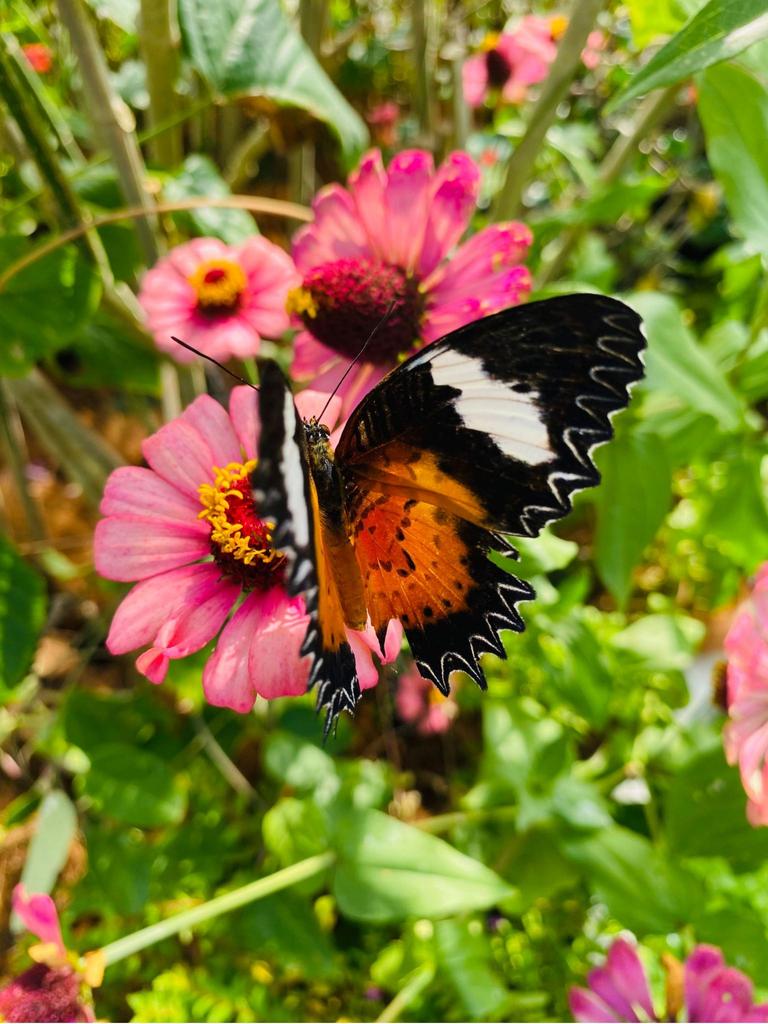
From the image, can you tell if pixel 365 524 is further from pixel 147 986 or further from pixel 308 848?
pixel 147 986

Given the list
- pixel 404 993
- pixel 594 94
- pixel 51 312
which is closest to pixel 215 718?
pixel 404 993

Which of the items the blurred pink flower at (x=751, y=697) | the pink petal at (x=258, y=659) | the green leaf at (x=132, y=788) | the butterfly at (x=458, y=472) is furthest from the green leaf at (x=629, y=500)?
the green leaf at (x=132, y=788)

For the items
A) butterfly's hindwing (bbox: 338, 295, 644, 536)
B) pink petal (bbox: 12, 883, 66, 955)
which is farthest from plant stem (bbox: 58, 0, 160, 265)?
pink petal (bbox: 12, 883, 66, 955)

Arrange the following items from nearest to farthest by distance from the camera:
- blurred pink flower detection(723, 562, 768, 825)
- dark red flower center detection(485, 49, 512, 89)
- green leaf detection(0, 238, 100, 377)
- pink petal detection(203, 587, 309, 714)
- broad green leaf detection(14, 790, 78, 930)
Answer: pink petal detection(203, 587, 309, 714) < blurred pink flower detection(723, 562, 768, 825) < green leaf detection(0, 238, 100, 377) < broad green leaf detection(14, 790, 78, 930) < dark red flower center detection(485, 49, 512, 89)

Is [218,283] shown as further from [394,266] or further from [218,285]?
[394,266]

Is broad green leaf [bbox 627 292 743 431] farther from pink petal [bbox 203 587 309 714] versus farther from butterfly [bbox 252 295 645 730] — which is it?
pink petal [bbox 203 587 309 714]

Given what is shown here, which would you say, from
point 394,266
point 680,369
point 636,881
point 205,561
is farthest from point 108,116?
point 636,881

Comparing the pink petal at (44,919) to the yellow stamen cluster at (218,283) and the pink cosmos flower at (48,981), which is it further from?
the yellow stamen cluster at (218,283)
